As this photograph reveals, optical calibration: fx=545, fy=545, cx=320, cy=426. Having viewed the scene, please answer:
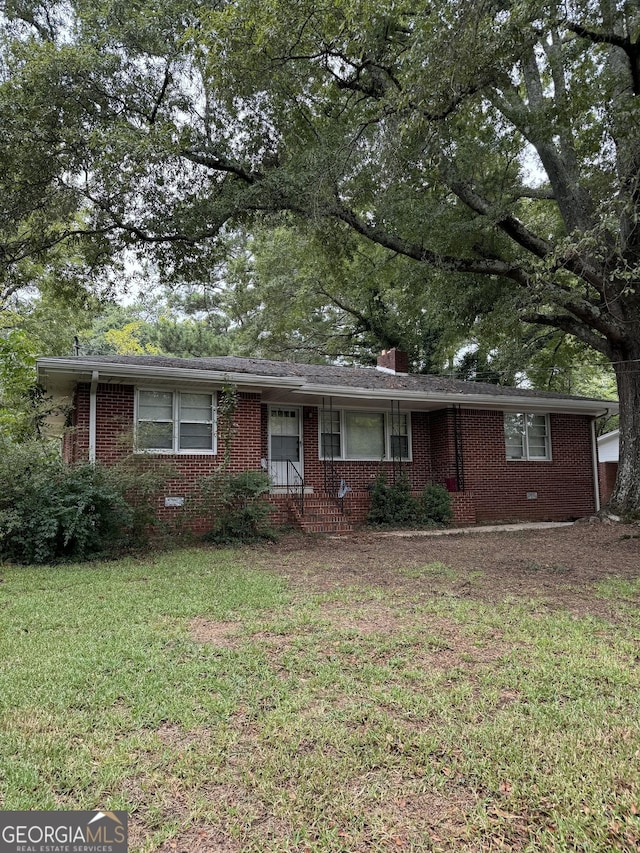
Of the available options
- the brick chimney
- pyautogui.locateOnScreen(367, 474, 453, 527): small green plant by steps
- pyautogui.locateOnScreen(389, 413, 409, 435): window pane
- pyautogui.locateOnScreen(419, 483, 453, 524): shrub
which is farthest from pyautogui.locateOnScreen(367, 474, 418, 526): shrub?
the brick chimney

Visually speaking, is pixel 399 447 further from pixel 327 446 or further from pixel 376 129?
pixel 376 129

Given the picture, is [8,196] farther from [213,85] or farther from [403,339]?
[403,339]

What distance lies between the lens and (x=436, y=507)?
13.0 meters

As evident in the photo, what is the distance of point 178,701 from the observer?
10.7ft

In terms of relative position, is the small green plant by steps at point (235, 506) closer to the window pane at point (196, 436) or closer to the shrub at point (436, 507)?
the window pane at point (196, 436)

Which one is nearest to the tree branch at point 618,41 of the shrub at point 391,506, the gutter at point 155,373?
the gutter at point 155,373

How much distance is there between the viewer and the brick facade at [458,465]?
36.6ft

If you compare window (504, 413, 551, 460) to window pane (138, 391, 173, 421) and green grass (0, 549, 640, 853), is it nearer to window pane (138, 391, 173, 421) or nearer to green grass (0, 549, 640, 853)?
window pane (138, 391, 173, 421)

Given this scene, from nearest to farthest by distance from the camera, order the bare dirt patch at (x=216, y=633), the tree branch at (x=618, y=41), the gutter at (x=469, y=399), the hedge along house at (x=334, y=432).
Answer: the bare dirt patch at (x=216, y=633), the tree branch at (x=618, y=41), the hedge along house at (x=334, y=432), the gutter at (x=469, y=399)

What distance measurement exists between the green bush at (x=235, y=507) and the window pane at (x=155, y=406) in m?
1.85

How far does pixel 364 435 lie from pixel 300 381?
322cm

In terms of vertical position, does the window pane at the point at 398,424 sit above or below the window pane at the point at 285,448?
above

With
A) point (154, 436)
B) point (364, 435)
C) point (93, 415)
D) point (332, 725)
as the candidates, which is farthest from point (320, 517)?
point (332, 725)

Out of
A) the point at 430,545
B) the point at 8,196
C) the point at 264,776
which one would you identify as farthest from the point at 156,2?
the point at 264,776
